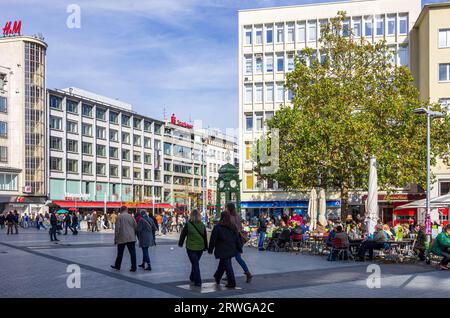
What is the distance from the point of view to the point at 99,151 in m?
91.8

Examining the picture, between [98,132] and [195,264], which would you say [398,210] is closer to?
[195,264]

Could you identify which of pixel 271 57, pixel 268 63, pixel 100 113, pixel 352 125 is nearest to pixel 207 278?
pixel 352 125

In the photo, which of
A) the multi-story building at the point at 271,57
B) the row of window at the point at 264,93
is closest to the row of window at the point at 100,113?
the multi-story building at the point at 271,57

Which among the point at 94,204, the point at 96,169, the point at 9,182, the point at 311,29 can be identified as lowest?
the point at 94,204

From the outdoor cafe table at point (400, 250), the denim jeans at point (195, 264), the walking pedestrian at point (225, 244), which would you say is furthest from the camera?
→ the outdoor cafe table at point (400, 250)

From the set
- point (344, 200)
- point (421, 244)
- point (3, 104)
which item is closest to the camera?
point (421, 244)

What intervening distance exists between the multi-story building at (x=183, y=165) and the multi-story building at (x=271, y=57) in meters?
41.4

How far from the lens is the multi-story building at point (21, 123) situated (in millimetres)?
73312

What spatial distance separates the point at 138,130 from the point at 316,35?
47985 mm

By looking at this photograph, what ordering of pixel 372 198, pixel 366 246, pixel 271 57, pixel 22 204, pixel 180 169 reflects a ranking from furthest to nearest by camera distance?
1. pixel 180 169
2. pixel 22 204
3. pixel 271 57
4. pixel 372 198
5. pixel 366 246

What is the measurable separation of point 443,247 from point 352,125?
1765 centimetres

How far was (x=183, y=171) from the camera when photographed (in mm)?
115188

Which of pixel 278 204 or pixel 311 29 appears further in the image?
pixel 278 204

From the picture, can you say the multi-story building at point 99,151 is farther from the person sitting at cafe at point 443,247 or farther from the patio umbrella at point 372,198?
the person sitting at cafe at point 443,247
